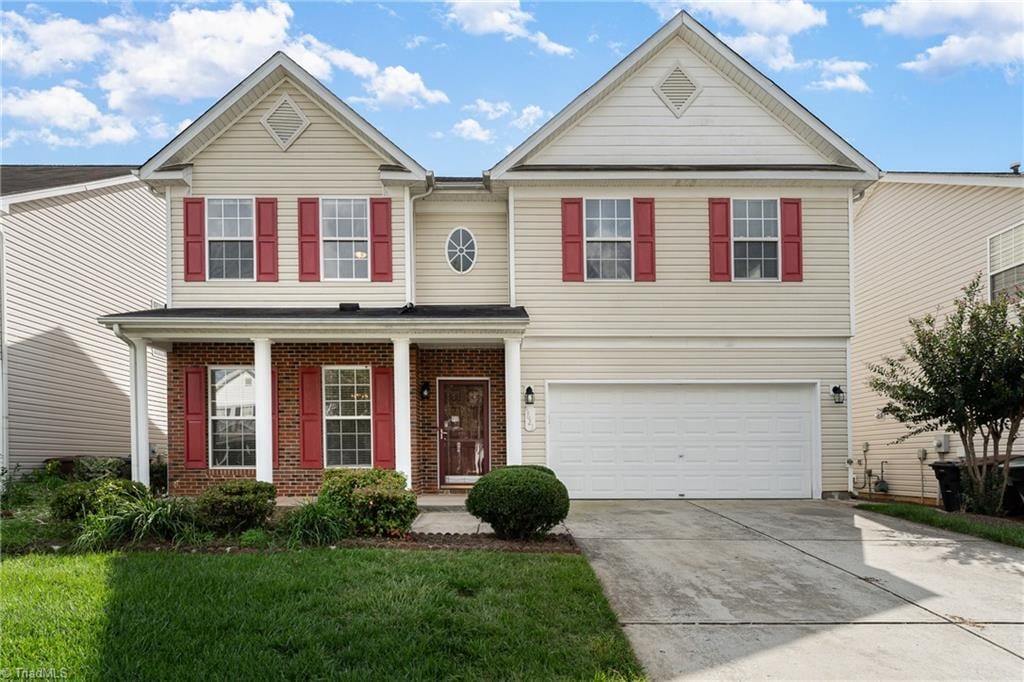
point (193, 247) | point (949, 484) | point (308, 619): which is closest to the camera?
point (308, 619)

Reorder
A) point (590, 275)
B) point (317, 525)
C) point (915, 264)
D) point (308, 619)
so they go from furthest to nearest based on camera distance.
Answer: point (915, 264), point (590, 275), point (317, 525), point (308, 619)

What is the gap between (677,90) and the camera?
12781 mm

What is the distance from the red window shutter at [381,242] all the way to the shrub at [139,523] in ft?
18.3

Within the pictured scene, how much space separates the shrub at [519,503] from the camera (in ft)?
25.6

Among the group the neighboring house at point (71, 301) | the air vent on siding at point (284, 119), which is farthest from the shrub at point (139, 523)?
the air vent on siding at point (284, 119)

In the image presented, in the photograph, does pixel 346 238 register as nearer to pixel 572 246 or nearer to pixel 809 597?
pixel 572 246

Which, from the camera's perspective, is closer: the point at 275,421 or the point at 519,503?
the point at 519,503

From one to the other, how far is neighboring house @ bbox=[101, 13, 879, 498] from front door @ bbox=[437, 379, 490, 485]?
1.01 feet

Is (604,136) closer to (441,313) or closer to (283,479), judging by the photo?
(441,313)

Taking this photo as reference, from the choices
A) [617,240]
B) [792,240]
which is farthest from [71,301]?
[792,240]

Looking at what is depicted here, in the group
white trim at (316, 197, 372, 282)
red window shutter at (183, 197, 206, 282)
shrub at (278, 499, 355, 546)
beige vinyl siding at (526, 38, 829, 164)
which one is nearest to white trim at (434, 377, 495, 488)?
white trim at (316, 197, 372, 282)

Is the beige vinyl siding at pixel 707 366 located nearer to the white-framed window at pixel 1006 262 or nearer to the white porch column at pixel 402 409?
the white porch column at pixel 402 409

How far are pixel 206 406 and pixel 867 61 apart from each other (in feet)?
46.2

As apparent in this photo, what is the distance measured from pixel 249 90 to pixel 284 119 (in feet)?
2.43
